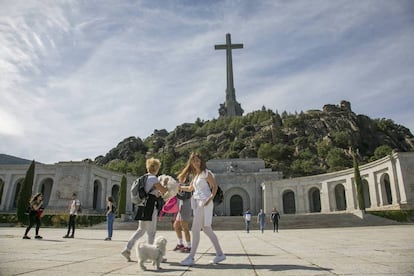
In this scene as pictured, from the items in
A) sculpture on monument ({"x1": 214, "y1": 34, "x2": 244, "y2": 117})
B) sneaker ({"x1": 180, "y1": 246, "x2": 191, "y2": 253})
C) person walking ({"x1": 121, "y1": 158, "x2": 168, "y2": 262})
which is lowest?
sneaker ({"x1": 180, "y1": 246, "x2": 191, "y2": 253})

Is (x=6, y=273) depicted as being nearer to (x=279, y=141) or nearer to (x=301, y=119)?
(x=279, y=141)

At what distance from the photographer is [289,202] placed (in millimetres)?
43094

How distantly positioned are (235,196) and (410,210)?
2436cm

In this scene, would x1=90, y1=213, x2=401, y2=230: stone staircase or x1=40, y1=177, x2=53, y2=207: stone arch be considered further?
x1=40, y1=177, x2=53, y2=207: stone arch

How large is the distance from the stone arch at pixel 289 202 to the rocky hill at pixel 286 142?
1913 centimetres

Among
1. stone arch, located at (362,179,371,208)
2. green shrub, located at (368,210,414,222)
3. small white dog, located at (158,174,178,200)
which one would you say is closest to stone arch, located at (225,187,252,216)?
stone arch, located at (362,179,371,208)

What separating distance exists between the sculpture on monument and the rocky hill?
3.73 m

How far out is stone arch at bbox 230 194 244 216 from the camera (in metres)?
45.2

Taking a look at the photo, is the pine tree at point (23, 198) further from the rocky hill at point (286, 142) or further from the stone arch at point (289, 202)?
the rocky hill at point (286, 142)

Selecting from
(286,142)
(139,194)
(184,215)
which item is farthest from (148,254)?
(286,142)

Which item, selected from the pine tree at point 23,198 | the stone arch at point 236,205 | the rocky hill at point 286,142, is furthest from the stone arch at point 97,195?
the rocky hill at point 286,142

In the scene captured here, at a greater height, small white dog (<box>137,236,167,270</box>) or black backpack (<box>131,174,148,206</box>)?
black backpack (<box>131,174,148,206</box>)

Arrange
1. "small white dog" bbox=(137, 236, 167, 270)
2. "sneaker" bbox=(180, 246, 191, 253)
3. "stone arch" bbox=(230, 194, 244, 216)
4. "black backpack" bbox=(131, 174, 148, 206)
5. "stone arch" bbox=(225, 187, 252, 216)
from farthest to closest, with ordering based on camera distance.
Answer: "stone arch" bbox=(230, 194, 244, 216) → "stone arch" bbox=(225, 187, 252, 216) → "sneaker" bbox=(180, 246, 191, 253) → "black backpack" bbox=(131, 174, 148, 206) → "small white dog" bbox=(137, 236, 167, 270)

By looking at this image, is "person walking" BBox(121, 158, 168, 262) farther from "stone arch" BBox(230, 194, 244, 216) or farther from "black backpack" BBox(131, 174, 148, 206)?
"stone arch" BBox(230, 194, 244, 216)
